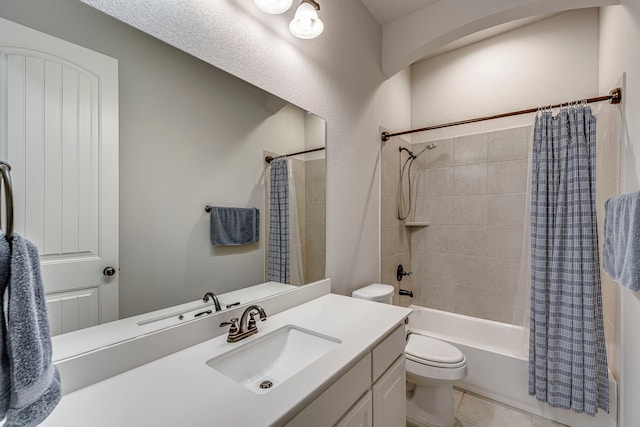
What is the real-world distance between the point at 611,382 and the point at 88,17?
2904 mm

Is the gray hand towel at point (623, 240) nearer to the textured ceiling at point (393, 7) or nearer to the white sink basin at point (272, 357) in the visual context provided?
the white sink basin at point (272, 357)

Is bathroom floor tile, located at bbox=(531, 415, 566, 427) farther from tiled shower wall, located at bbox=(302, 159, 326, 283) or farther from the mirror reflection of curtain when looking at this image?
the mirror reflection of curtain

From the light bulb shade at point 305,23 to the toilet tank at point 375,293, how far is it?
1.52m

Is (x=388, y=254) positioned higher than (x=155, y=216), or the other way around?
(x=155, y=216)

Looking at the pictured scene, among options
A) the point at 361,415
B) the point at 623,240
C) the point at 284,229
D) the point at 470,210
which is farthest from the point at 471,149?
the point at 361,415

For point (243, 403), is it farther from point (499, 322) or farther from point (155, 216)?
point (499, 322)

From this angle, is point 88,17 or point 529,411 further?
point 529,411

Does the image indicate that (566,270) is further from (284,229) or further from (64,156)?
(64,156)

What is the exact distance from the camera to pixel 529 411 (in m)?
1.90

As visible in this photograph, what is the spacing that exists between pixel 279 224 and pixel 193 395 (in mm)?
828

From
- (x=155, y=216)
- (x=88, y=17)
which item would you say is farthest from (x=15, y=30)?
(x=155, y=216)

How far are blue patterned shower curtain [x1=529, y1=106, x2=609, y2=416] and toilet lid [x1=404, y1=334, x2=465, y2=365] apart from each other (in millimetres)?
504

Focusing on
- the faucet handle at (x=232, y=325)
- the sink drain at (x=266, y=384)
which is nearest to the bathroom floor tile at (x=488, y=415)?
the sink drain at (x=266, y=384)

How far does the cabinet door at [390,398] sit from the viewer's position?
1120mm
